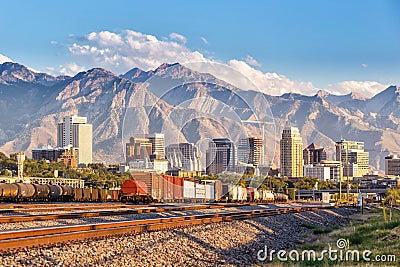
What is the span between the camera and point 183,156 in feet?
118

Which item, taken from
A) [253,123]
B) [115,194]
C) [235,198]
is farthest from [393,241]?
[115,194]

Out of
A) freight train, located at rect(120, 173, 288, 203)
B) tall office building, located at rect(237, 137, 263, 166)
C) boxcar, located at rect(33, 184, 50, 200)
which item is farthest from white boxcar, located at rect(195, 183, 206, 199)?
boxcar, located at rect(33, 184, 50, 200)

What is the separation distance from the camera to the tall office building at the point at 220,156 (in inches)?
1412

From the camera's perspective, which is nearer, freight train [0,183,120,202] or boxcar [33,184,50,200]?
freight train [0,183,120,202]

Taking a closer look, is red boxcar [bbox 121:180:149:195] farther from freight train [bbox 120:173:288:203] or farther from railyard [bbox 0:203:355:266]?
railyard [bbox 0:203:355:266]

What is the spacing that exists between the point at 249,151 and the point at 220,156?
74.4 inches

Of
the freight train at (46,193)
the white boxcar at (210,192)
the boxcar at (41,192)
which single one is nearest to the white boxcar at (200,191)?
the white boxcar at (210,192)

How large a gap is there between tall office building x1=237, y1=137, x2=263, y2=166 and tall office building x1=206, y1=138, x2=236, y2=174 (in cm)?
41

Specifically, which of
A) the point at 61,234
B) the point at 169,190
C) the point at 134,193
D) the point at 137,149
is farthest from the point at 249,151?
the point at 61,234

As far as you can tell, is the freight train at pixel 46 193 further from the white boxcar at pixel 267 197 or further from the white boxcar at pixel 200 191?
the white boxcar at pixel 267 197

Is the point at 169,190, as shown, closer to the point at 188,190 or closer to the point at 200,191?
the point at 188,190

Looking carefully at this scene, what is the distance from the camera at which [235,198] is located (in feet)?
201

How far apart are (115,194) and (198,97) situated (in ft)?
99.4

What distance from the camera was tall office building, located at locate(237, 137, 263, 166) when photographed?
35531 millimetres
